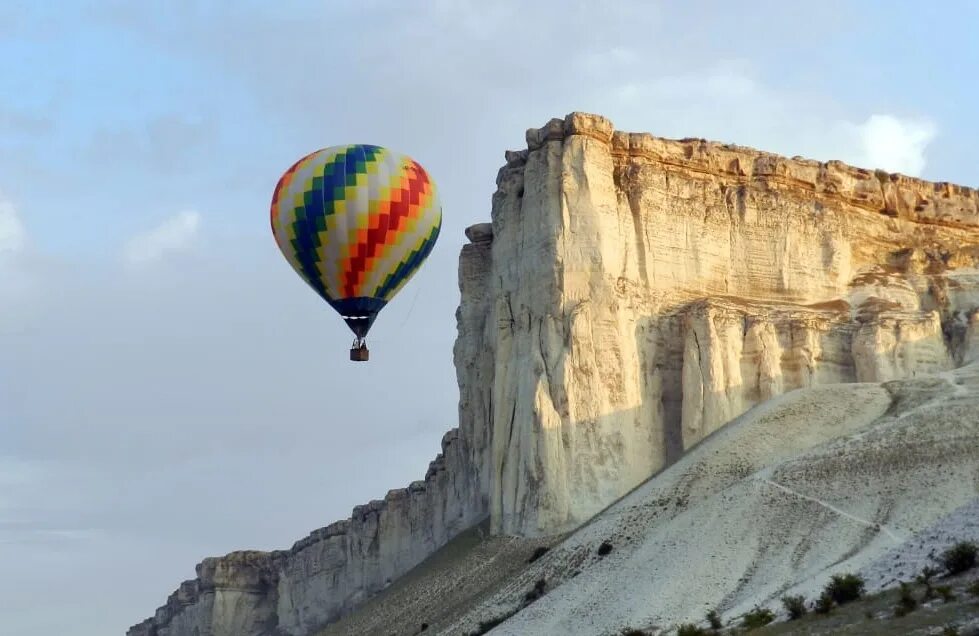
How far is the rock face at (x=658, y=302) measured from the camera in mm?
76250

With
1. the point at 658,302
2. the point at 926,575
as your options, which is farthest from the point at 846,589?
the point at 658,302

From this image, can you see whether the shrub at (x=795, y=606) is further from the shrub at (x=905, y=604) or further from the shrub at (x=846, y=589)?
the shrub at (x=905, y=604)

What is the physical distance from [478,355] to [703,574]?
32601 mm

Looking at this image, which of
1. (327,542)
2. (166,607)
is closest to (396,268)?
(327,542)

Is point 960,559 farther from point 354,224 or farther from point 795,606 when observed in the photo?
point 354,224

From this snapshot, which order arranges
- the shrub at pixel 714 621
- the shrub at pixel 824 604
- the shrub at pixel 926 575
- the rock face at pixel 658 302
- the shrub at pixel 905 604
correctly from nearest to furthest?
the shrub at pixel 905 604 → the shrub at pixel 926 575 → the shrub at pixel 824 604 → the shrub at pixel 714 621 → the rock face at pixel 658 302

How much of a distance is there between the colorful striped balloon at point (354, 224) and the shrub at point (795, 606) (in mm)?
23063

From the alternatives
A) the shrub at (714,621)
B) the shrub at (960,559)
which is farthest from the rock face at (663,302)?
the shrub at (960,559)

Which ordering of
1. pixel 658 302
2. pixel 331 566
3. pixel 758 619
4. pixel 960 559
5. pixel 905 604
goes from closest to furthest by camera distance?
pixel 905 604, pixel 960 559, pixel 758 619, pixel 658 302, pixel 331 566

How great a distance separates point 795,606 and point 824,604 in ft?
3.66

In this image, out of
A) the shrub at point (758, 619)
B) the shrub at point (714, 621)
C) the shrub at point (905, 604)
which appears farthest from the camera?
the shrub at point (714, 621)

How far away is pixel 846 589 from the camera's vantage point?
45.6 m

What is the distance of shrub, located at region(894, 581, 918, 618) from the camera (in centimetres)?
4103

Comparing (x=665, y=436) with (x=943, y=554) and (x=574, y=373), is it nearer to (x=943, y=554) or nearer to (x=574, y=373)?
(x=574, y=373)
